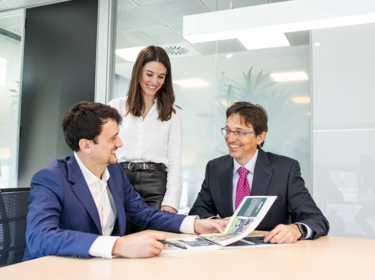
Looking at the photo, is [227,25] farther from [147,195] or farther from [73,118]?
[147,195]

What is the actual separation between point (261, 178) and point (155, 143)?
714mm

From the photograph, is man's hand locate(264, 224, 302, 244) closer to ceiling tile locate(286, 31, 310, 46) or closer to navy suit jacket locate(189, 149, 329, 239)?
navy suit jacket locate(189, 149, 329, 239)

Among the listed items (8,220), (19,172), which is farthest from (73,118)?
(19,172)

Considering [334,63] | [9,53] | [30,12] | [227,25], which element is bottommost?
[227,25]

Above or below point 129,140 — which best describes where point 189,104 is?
above

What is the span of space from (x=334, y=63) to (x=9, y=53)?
12.0 feet

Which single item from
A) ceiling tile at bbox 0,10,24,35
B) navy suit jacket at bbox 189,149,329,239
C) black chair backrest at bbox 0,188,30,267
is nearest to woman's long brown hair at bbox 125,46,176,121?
navy suit jacket at bbox 189,149,329,239

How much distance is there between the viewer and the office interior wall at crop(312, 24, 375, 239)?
3012 millimetres

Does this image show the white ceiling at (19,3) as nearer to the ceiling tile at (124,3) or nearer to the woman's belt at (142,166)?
the ceiling tile at (124,3)

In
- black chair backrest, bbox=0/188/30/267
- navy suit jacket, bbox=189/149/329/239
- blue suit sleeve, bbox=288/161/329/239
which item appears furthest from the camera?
navy suit jacket, bbox=189/149/329/239

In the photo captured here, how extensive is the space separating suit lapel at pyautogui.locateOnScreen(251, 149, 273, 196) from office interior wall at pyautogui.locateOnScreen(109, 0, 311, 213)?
54.4 inches

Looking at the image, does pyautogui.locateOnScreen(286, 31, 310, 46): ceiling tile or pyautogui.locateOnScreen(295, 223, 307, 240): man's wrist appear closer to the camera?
pyautogui.locateOnScreen(295, 223, 307, 240): man's wrist

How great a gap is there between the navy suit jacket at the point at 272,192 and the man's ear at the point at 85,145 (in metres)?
0.72

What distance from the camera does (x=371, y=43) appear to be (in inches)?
122
